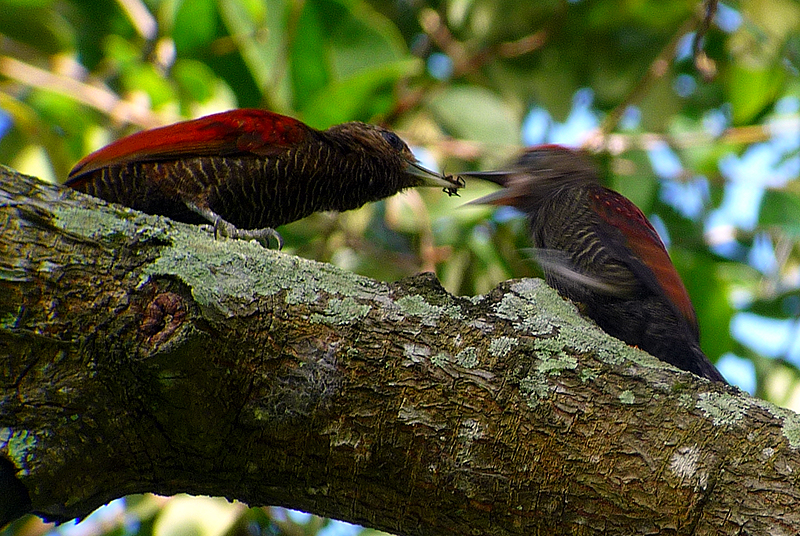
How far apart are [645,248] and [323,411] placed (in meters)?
1.60

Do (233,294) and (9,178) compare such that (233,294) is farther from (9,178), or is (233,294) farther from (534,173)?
(534,173)

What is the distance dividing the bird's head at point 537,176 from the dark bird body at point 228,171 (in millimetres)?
867

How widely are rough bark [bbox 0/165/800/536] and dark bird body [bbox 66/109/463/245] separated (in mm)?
737

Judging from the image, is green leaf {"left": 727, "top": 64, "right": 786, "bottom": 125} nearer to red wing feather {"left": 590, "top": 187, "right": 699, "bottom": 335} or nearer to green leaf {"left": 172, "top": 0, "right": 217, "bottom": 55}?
red wing feather {"left": 590, "top": 187, "right": 699, "bottom": 335}

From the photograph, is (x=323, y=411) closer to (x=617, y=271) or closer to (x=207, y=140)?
(x=207, y=140)

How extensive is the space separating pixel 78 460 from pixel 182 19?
10.6ft

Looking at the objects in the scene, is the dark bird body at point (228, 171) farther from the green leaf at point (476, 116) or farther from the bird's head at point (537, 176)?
the green leaf at point (476, 116)

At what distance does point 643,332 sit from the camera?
278cm

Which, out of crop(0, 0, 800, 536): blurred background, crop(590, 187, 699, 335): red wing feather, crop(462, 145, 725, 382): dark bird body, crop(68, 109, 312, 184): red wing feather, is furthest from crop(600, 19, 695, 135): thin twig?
crop(68, 109, 312, 184): red wing feather

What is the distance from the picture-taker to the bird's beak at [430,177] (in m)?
3.30

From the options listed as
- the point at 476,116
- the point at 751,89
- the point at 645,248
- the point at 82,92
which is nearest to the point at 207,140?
the point at 645,248

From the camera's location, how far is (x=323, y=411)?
1795mm

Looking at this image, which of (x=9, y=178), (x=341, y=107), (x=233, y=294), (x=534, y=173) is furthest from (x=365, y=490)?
(x=341, y=107)

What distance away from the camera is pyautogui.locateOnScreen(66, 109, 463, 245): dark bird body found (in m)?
2.65
